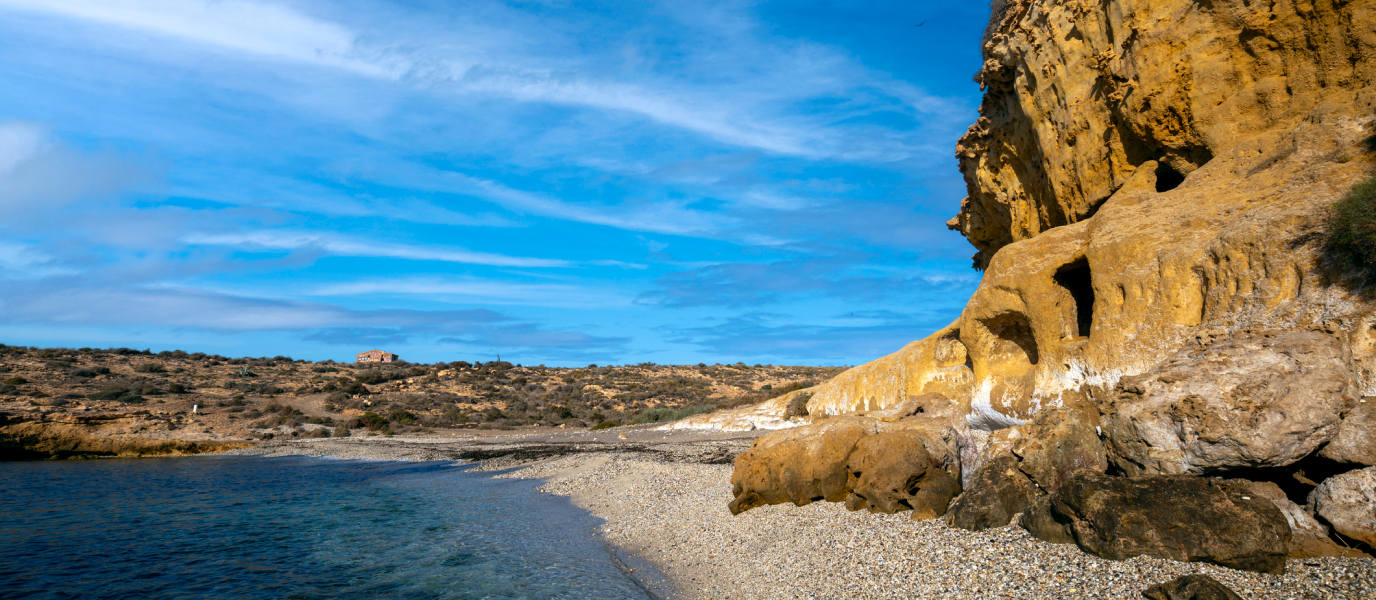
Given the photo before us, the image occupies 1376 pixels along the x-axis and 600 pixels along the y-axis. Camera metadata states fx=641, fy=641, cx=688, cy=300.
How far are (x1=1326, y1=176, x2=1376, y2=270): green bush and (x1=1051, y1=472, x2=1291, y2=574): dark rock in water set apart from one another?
3.30m

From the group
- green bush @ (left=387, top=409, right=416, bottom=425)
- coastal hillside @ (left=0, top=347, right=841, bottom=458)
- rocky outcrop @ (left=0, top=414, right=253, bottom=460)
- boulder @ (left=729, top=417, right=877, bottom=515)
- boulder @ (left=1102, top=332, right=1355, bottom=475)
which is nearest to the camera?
boulder @ (left=1102, top=332, right=1355, bottom=475)

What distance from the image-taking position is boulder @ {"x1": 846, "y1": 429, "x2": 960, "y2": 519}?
38.2ft

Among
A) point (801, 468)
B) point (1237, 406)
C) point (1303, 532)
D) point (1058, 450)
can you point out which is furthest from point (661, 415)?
point (1303, 532)

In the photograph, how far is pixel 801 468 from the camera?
14.1 metres

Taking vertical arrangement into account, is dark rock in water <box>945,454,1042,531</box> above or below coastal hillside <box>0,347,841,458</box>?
below

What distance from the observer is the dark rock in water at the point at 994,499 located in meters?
10.1

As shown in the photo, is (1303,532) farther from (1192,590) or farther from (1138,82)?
(1138,82)

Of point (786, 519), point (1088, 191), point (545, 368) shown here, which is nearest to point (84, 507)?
point (786, 519)

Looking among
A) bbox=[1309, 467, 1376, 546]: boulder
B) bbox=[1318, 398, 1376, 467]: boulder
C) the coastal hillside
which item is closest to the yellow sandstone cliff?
bbox=[1318, 398, 1376, 467]: boulder

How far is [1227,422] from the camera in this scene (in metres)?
7.84

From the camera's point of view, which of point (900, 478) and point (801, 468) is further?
point (801, 468)

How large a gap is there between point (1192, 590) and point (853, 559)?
14.1ft

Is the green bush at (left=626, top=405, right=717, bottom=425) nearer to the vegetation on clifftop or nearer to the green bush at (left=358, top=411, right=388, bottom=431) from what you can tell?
the vegetation on clifftop

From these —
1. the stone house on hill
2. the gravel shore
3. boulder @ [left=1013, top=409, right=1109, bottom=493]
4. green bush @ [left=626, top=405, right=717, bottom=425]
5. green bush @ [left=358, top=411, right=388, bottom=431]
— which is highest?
the stone house on hill
